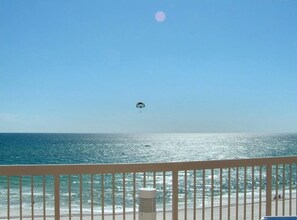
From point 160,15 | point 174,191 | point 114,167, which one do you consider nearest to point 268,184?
point 174,191

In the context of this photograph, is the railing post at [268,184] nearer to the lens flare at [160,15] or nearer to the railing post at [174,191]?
the railing post at [174,191]

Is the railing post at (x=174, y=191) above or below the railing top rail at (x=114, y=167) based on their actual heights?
below

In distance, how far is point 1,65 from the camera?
101ft

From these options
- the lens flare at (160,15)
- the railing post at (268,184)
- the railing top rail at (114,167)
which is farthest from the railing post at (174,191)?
the lens flare at (160,15)

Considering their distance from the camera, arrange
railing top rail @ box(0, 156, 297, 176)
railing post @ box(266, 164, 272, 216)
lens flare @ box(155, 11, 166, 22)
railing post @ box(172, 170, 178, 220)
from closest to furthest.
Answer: railing top rail @ box(0, 156, 297, 176)
railing post @ box(172, 170, 178, 220)
railing post @ box(266, 164, 272, 216)
lens flare @ box(155, 11, 166, 22)

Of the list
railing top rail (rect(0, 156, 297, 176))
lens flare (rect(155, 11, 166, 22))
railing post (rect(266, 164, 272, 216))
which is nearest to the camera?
railing top rail (rect(0, 156, 297, 176))

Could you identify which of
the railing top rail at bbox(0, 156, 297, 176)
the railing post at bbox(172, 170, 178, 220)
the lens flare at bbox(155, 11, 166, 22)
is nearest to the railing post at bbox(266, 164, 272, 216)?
the railing top rail at bbox(0, 156, 297, 176)

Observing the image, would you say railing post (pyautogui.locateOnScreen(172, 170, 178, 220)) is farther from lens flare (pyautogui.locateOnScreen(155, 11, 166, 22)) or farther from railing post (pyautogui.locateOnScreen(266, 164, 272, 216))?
lens flare (pyautogui.locateOnScreen(155, 11, 166, 22))

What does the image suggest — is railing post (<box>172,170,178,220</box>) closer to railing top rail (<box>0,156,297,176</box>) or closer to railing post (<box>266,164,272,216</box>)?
railing top rail (<box>0,156,297,176</box>)

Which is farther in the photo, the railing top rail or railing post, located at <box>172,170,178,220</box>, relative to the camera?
railing post, located at <box>172,170,178,220</box>

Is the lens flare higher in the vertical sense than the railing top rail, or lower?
higher

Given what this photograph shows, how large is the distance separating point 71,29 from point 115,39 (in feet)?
13.6

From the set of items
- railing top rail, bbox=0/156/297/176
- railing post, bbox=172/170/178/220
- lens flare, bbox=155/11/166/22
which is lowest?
railing post, bbox=172/170/178/220

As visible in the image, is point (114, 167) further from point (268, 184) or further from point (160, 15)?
point (160, 15)
